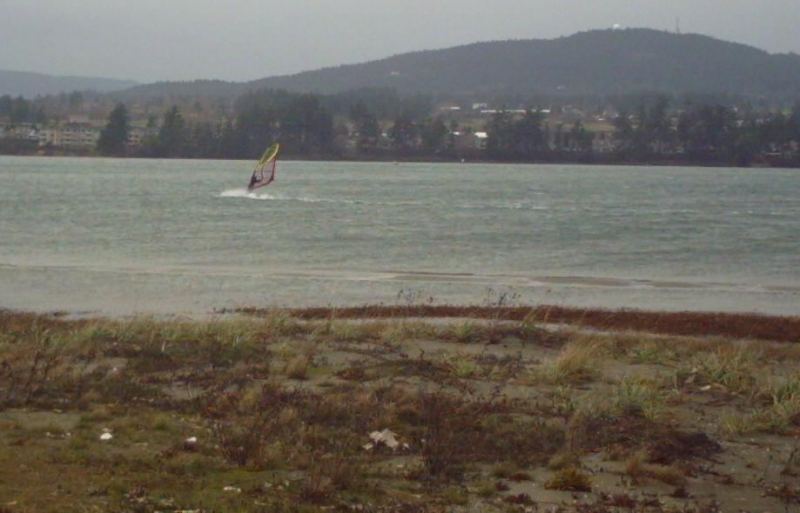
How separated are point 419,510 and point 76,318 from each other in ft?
53.2

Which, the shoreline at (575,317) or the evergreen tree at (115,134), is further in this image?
the evergreen tree at (115,134)

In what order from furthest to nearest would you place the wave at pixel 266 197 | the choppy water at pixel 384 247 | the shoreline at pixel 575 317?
1. the wave at pixel 266 197
2. the choppy water at pixel 384 247
3. the shoreline at pixel 575 317

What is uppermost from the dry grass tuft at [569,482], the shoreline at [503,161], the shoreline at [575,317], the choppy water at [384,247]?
the dry grass tuft at [569,482]

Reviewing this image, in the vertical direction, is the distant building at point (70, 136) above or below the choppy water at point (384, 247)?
below

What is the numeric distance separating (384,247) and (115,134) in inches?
4320

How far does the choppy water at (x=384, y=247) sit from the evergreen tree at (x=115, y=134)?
5322 cm

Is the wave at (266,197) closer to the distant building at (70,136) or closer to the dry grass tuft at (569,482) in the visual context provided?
the dry grass tuft at (569,482)

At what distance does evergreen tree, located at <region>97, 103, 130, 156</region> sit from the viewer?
141 meters

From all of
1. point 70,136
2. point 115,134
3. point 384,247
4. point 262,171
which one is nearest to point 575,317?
point 384,247

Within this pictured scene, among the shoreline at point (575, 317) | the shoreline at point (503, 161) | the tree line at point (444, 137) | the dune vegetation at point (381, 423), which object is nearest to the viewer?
the dune vegetation at point (381, 423)

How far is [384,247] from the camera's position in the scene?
142 ft

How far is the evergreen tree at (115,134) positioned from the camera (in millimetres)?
141125

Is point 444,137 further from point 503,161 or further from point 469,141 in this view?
point 503,161

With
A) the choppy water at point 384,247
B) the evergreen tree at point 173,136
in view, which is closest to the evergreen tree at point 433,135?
the evergreen tree at point 173,136
